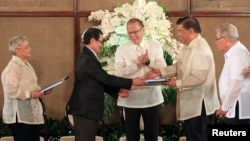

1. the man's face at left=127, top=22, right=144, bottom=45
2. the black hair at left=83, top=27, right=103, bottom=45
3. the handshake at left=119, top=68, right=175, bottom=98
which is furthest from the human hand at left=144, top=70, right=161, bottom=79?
the black hair at left=83, top=27, right=103, bottom=45

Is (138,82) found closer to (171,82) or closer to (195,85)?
(171,82)

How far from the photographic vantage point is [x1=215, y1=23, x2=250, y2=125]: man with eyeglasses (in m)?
4.34

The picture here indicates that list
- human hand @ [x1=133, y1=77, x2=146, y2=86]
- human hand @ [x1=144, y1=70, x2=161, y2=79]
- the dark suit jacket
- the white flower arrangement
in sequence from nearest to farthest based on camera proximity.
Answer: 1. the dark suit jacket
2. human hand @ [x1=133, y1=77, x2=146, y2=86]
3. human hand @ [x1=144, y1=70, x2=161, y2=79]
4. the white flower arrangement

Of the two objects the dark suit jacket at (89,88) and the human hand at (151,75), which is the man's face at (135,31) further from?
the dark suit jacket at (89,88)

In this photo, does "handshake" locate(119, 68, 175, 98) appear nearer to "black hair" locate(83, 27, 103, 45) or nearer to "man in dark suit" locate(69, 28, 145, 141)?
"man in dark suit" locate(69, 28, 145, 141)

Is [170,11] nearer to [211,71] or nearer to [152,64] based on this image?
[152,64]

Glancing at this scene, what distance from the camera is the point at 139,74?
194 inches

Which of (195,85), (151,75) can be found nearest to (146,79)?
(151,75)

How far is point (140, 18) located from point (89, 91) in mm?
1504

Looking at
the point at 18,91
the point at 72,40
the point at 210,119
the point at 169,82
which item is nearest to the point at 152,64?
the point at 169,82

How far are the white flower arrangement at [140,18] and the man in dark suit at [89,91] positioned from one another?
122 cm

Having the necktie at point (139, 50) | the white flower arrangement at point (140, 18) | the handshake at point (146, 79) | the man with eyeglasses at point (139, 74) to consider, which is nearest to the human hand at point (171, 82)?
the handshake at point (146, 79)

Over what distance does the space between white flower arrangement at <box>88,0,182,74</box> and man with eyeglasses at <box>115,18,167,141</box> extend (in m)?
0.70

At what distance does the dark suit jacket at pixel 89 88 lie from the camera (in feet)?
14.6
